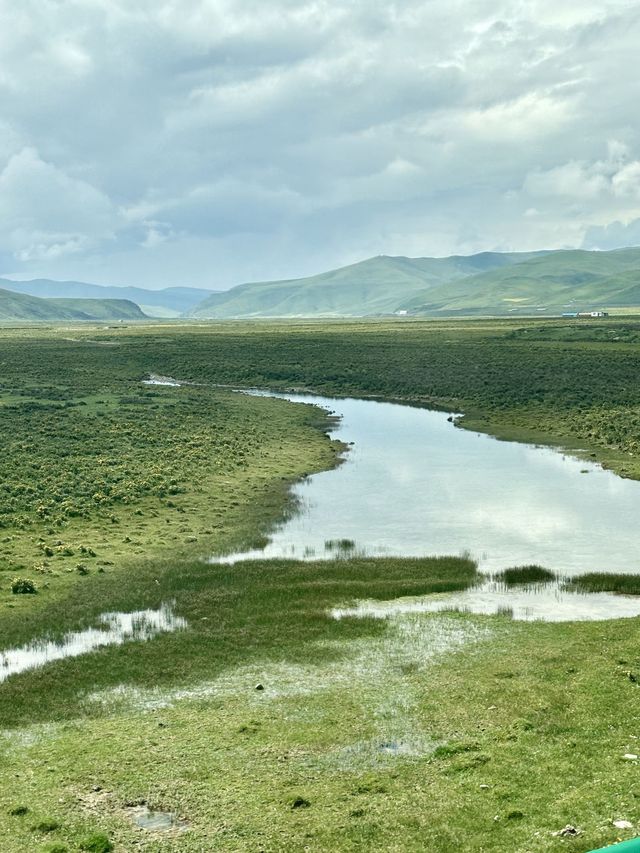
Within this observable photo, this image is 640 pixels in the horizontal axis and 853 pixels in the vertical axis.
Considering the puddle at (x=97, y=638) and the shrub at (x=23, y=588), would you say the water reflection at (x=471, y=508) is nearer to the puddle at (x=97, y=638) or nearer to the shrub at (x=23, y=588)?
the puddle at (x=97, y=638)

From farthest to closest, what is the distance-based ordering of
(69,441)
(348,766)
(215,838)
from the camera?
(69,441), (348,766), (215,838)

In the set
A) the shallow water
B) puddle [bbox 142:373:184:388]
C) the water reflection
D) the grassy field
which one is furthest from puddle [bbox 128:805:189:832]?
puddle [bbox 142:373:184:388]

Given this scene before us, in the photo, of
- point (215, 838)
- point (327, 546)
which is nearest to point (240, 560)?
point (327, 546)

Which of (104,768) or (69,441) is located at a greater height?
(69,441)

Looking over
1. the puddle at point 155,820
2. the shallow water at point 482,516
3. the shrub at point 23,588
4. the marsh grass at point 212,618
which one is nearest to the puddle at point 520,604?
the shallow water at point 482,516

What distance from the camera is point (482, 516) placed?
4662 centimetres

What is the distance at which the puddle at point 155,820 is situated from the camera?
17.4 meters

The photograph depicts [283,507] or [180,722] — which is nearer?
[180,722]

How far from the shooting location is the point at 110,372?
13038cm

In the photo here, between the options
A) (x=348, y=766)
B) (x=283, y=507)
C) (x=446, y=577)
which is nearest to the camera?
(x=348, y=766)

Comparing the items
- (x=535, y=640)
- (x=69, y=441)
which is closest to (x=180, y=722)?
(x=535, y=640)

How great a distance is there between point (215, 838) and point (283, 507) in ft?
108

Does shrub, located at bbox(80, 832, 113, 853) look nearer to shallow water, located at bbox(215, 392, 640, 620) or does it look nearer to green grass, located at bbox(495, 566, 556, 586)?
shallow water, located at bbox(215, 392, 640, 620)

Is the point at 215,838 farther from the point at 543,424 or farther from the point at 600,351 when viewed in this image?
the point at 600,351
